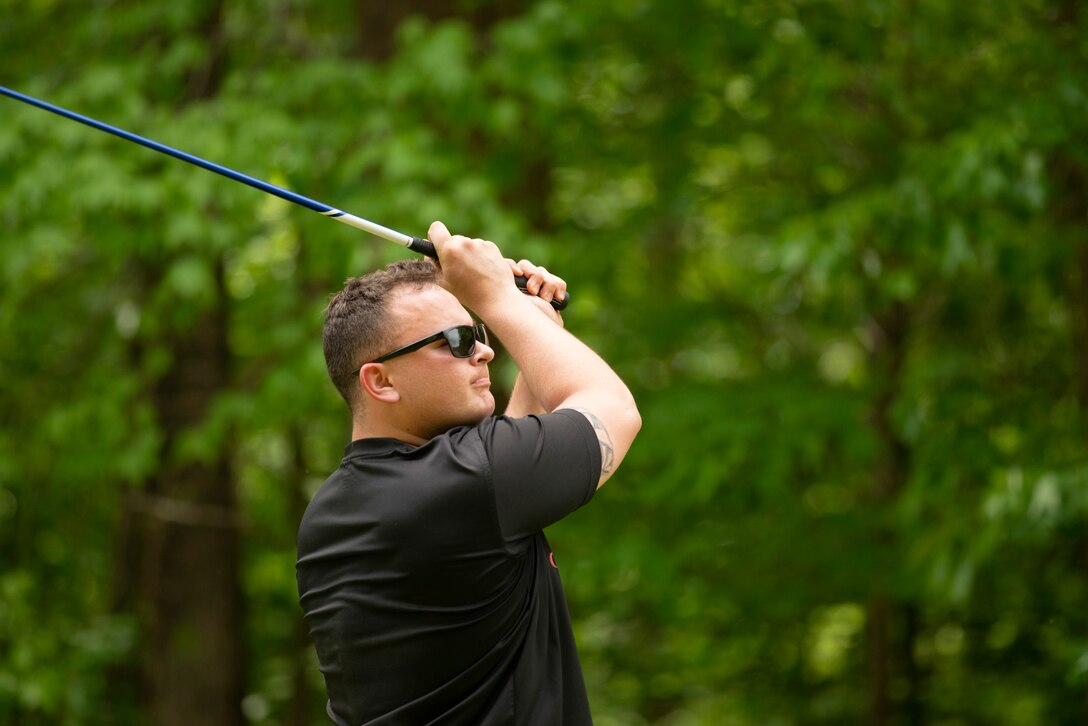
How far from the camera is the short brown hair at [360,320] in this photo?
218 cm

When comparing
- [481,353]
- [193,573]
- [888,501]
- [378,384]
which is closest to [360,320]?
[378,384]

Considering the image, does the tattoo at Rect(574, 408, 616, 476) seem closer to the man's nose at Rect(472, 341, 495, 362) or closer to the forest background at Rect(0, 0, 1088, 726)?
the man's nose at Rect(472, 341, 495, 362)

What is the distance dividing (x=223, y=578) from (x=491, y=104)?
359 cm

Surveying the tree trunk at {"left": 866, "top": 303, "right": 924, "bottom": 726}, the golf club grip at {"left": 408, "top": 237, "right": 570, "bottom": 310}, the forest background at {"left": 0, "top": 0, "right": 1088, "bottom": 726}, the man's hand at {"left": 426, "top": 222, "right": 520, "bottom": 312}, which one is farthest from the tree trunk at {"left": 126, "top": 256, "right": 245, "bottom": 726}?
the man's hand at {"left": 426, "top": 222, "right": 520, "bottom": 312}

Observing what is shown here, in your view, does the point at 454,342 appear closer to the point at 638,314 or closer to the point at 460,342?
the point at 460,342

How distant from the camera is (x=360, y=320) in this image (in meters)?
2.20

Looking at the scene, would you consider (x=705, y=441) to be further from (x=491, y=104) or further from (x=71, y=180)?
(x=71, y=180)

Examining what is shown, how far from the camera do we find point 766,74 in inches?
223

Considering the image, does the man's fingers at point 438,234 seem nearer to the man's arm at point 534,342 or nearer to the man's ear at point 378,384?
the man's arm at point 534,342

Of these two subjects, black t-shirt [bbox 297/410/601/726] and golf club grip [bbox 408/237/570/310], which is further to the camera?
golf club grip [bbox 408/237/570/310]

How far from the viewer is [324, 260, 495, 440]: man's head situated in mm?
2158

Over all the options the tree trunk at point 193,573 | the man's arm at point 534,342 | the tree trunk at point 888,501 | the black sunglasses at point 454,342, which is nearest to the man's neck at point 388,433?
the black sunglasses at point 454,342

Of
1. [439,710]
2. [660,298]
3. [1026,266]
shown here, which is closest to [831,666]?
[660,298]

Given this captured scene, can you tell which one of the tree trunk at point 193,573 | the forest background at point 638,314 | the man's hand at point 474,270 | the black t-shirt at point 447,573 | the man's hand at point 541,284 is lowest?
the tree trunk at point 193,573
